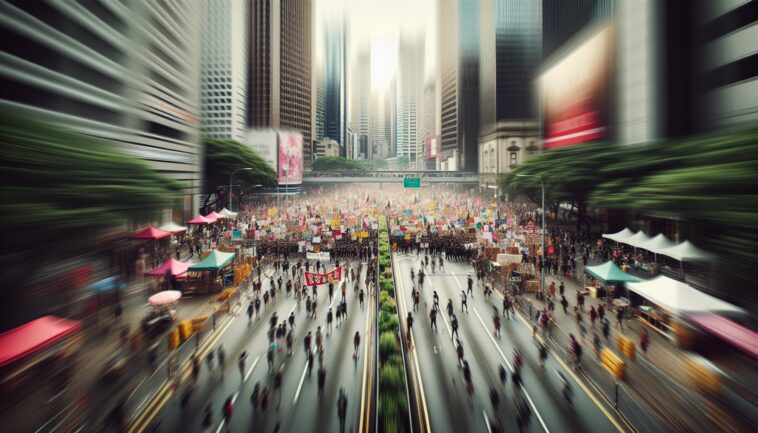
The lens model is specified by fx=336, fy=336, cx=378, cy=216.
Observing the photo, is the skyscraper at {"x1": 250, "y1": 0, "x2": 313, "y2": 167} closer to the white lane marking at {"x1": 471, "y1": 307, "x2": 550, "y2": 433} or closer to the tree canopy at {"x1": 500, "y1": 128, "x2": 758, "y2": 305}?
the tree canopy at {"x1": 500, "y1": 128, "x2": 758, "y2": 305}

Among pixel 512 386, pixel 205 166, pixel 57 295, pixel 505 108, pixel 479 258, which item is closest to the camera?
pixel 512 386

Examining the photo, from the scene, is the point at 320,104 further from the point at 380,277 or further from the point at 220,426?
the point at 220,426

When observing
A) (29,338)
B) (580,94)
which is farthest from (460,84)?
Answer: (29,338)

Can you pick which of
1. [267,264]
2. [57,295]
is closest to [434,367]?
[57,295]

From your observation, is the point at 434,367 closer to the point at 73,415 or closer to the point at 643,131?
the point at 73,415

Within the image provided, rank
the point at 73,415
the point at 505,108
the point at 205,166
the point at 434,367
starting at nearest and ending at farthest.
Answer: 1. the point at 73,415
2. the point at 434,367
3. the point at 205,166
4. the point at 505,108

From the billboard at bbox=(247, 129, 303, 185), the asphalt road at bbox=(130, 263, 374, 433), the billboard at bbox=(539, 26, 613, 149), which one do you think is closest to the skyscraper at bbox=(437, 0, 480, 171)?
the billboard at bbox=(247, 129, 303, 185)

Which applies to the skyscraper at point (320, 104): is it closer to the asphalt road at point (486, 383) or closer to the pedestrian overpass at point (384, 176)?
the pedestrian overpass at point (384, 176)
